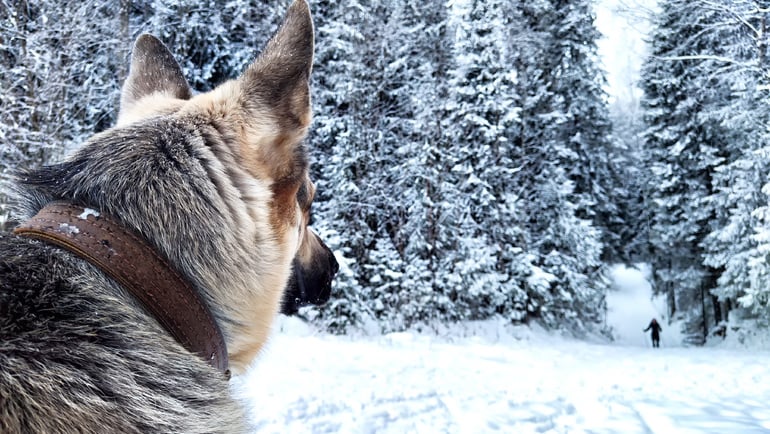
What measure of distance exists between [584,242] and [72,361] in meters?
19.9

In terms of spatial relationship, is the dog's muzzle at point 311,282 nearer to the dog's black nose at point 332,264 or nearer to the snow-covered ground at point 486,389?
the dog's black nose at point 332,264

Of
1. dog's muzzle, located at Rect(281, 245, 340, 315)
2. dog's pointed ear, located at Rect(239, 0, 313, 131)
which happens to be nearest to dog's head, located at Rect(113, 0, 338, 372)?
dog's pointed ear, located at Rect(239, 0, 313, 131)

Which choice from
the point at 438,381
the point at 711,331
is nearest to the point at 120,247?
the point at 438,381

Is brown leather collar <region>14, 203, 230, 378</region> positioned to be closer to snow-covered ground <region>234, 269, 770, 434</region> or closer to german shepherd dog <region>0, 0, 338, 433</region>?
german shepherd dog <region>0, 0, 338, 433</region>

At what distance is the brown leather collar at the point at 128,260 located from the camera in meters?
1.07

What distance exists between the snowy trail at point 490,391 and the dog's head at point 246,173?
10.9 inches

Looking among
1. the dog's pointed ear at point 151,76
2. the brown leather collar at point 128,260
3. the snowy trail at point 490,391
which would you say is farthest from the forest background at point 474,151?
the brown leather collar at point 128,260

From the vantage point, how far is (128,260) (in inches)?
42.6

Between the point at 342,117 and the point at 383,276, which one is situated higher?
→ the point at 342,117

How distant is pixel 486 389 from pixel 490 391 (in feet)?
0.60

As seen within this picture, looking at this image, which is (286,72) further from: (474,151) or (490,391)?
(474,151)

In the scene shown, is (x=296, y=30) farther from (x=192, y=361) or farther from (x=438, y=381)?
(x=438, y=381)

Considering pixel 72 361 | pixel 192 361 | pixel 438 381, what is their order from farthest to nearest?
pixel 438 381 < pixel 192 361 < pixel 72 361

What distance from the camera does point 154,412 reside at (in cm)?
104
